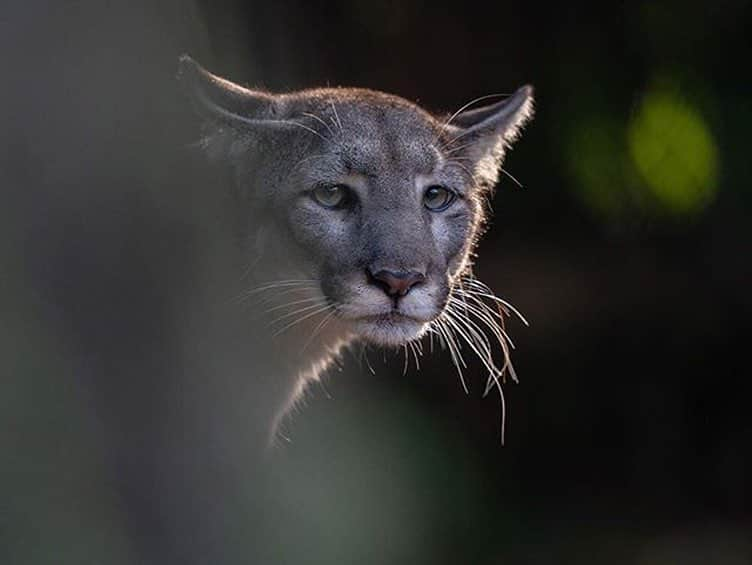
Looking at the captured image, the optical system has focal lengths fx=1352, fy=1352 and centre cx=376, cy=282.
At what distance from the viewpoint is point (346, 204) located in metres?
4.67

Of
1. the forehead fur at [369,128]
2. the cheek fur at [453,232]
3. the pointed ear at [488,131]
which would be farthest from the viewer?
the pointed ear at [488,131]

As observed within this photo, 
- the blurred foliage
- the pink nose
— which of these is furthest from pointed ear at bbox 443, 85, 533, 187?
the blurred foliage

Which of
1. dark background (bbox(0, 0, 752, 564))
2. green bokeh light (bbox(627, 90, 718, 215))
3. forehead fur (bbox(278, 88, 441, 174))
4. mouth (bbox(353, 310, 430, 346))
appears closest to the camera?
mouth (bbox(353, 310, 430, 346))

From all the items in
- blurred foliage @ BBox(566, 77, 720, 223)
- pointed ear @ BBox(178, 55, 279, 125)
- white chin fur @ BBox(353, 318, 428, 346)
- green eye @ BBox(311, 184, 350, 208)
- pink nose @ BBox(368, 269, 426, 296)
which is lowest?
white chin fur @ BBox(353, 318, 428, 346)

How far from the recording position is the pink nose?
14.7ft

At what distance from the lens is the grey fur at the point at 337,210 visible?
456 centimetres

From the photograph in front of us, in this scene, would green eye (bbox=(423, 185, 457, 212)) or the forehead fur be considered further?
green eye (bbox=(423, 185, 457, 212))

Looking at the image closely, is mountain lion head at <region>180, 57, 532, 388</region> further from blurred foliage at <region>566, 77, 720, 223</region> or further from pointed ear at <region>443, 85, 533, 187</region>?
blurred foliage at <region>566, 77, 720, 223</region>

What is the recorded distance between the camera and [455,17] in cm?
723

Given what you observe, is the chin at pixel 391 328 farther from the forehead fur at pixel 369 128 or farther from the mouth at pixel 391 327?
the forehead fur at pixel 369 128

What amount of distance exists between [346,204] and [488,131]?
948 mm

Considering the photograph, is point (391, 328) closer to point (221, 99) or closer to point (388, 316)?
point (388, 316)

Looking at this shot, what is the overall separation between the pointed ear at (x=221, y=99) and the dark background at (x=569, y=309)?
881 millimetres

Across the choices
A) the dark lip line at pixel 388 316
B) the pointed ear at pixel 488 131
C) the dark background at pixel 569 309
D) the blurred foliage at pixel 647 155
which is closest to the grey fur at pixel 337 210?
the dark lip line at pixel 388 316
